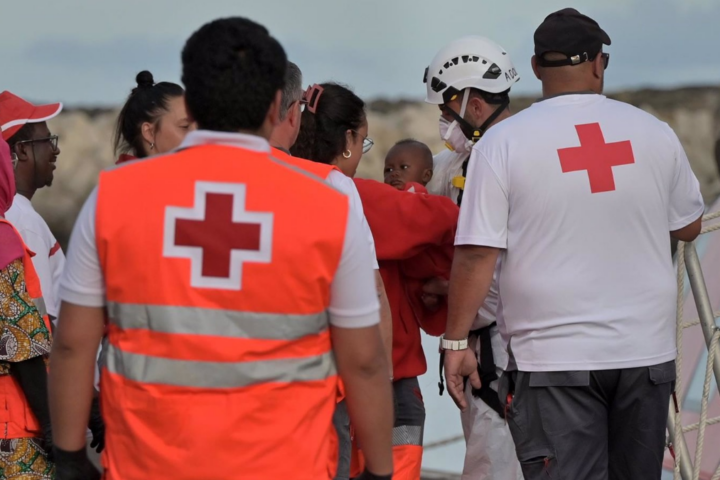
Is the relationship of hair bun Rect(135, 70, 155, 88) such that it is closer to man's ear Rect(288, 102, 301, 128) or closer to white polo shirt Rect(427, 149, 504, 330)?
man's ear Rect(288, 102, 301, 128)

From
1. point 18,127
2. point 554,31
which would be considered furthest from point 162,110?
point 554,31

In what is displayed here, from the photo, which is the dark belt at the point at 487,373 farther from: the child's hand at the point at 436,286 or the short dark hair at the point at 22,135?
the short dark hair at the point at 22,135

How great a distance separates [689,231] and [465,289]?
67 cm

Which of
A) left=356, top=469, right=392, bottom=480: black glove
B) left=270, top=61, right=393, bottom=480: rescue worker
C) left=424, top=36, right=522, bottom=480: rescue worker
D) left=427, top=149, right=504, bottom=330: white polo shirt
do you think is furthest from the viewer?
left=427, top=149, right=504, bottom=330: white polo shirt

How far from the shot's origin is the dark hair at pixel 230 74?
74.3 inches

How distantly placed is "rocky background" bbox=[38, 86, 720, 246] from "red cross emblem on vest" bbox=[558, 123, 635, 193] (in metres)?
16.0

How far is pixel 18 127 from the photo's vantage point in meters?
3.52

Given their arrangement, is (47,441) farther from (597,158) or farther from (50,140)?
(597,158)

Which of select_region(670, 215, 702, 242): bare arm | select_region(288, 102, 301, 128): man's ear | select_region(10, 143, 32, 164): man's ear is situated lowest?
select_region(670, 215, 702, 242): bare arm

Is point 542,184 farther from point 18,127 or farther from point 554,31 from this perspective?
point 18,127

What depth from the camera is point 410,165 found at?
402cm

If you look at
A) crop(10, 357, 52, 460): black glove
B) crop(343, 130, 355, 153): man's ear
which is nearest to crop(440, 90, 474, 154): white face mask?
crop(343, 130, 355, 153): man's ear

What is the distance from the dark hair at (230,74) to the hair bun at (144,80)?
5.10 ft

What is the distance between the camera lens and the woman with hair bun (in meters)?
3.30
